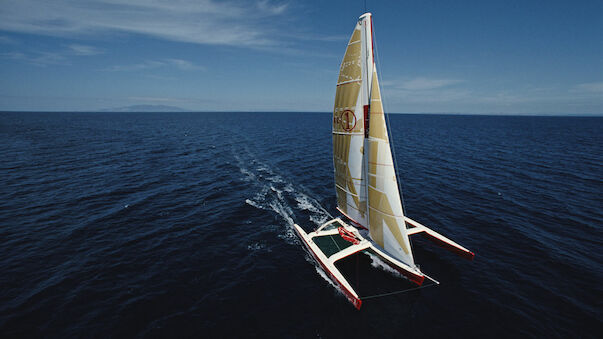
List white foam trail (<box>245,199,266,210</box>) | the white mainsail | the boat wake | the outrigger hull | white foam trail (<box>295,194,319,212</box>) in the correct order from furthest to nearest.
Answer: white foam trail (<box>245,199,266,210</box>), white foam trail (<box>295,194,319,212</box>), the boat wake, the white mainsail, the outrigger hull

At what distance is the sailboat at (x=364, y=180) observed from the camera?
1412 centimetres

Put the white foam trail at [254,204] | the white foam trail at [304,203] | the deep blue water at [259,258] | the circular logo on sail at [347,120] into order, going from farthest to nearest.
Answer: the white foam trail at [254,204]
the white foam trail at [304,203]
the circular logo on sail at [347,120]
the deep blue water at [259,258]

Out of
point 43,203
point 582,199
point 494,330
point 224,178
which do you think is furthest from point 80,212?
point 582,199

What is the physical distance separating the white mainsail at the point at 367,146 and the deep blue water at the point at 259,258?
3.48 m

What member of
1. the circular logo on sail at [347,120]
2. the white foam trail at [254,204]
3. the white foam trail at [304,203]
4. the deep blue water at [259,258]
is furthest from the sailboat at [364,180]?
the white foam trail at [254,204]

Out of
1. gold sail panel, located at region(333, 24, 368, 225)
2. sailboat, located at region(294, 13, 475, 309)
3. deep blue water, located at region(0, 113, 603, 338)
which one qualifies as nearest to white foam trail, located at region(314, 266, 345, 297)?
deep blue water, located at region(0, 113, 603, 338)

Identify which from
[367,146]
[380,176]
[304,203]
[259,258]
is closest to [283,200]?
[304,203]

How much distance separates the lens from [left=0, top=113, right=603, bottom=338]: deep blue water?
42.2 ft

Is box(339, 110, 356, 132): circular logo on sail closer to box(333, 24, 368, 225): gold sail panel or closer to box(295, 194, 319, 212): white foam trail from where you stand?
box(333, 24, 368, 225): gold sail panel

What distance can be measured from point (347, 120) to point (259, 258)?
459 inches

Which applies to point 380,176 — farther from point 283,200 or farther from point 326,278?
point 283,200

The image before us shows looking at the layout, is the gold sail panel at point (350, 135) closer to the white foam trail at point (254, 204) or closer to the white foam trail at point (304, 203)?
the white foam trail at point (304, 203)

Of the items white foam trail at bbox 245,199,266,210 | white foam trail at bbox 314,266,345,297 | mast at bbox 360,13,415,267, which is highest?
mast at bbox 360,13,415,267

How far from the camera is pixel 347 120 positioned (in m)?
16.4
